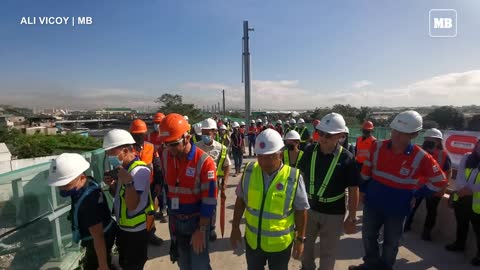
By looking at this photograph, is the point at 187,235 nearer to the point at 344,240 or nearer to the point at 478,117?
the point at 344,240

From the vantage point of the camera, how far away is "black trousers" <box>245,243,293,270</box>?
2377mm

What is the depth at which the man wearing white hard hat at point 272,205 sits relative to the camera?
229 centimetres

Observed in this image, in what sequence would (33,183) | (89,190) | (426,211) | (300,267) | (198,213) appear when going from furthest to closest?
(426,211)
(300,267)
(33,183)
(198,213)
(89,190)

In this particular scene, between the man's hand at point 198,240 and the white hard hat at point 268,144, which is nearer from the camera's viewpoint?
the white hard hat at point 268,144

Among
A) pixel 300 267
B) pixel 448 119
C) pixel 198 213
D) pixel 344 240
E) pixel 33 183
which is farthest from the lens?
pixel 448 119

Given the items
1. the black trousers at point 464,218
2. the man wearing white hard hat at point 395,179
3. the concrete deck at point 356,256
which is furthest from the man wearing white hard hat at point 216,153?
the black trousers at point 464,218

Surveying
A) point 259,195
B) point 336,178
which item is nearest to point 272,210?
point 259,195

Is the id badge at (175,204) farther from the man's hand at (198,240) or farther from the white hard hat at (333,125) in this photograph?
the white hard hat at (333,125)

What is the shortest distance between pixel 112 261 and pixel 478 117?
21.9 metres

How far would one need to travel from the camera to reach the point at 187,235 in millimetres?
2605

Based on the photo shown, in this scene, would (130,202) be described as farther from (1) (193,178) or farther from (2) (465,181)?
(2) (465,181)

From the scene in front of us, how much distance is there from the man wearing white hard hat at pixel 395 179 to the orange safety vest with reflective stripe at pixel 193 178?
6.40 ft

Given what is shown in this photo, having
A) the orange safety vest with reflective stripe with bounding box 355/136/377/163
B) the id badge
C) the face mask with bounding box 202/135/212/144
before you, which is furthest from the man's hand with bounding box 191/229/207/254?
the orange safety vest with reflective stripe with bounding box 355/136/377/163

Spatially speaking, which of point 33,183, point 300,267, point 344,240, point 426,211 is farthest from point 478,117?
point 33,183
